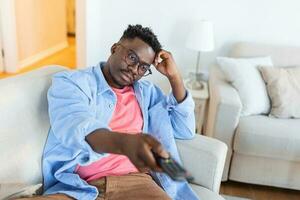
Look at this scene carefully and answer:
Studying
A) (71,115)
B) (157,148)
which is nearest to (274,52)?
(71,115)

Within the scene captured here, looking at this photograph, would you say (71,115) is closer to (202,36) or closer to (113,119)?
(113,119)

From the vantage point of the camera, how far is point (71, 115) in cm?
97

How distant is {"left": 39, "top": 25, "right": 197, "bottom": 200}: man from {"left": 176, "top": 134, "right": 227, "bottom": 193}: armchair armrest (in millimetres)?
80

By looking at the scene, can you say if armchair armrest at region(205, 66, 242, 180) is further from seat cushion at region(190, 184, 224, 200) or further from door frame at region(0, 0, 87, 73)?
door frame at region(0, 0, 87, 73)

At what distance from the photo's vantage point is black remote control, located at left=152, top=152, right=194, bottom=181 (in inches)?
25.2

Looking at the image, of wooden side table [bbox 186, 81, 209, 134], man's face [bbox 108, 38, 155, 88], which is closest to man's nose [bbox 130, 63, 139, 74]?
man's face [bbox 108, 38, 155, 88]

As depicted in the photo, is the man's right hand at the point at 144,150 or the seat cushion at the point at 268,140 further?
the seat cushion at the point at 268,140

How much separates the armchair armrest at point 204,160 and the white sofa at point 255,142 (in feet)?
1.78

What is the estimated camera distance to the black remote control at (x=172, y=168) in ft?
2.10

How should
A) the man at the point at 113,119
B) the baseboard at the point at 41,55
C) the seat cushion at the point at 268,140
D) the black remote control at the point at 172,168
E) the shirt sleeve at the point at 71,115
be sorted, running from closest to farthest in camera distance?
1. the black remote control at the point at 172,168
2. the shirt sleeve at the point at 71,115
3. the man at the point at 113,119
4. the seat cushion at the point at 268,140
5. the baseboard at the point at 41,55

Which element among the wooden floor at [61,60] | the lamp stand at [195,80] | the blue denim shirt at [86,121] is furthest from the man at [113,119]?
the wooden floor at [61,60]

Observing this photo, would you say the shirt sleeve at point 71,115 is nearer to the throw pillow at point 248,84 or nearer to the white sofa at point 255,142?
the white sofa at point 255,142

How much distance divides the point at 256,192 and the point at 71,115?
Result: 152 cm

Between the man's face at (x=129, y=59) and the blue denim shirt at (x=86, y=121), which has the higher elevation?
the man's face at (x=129, y=59)
